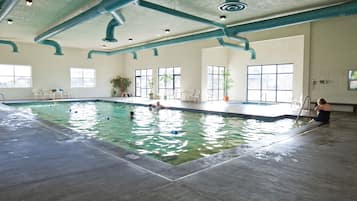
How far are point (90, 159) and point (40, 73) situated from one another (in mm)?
13309

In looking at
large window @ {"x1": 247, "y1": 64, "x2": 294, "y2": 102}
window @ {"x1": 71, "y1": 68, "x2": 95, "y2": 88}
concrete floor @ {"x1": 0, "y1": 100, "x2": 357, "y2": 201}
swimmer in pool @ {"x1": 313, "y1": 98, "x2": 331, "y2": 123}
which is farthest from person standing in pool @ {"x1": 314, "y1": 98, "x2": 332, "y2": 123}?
window @ {"x1": 71, "y1": 68, "x2": 95, "y2": 88}

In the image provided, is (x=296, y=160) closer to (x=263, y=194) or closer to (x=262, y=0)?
(x=263, y=194)

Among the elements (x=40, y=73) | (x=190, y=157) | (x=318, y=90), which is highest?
(x=40, y=73)

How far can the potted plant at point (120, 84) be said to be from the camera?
17109mm

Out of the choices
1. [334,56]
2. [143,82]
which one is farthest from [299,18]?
[143,82]

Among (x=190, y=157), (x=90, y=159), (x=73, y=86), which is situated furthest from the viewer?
(x=73, y=86)

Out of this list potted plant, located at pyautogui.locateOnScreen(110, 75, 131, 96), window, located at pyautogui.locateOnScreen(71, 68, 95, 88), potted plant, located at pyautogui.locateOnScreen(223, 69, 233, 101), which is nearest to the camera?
potted plant, located at pyautogui.locateOnScreen(223, 69, 233, 101)

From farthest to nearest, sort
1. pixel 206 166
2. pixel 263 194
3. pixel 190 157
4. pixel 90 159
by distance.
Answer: pixel 190 157, pixel 90 159, pixel 206 166, pixel 263 194

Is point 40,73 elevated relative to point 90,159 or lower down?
elevated

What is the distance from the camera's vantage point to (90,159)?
305cm

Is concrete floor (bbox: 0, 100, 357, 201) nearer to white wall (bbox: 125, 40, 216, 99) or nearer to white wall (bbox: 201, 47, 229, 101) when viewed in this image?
white wall (bbox: 201, 47, 229, 101)

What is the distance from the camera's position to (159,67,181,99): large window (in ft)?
47.5

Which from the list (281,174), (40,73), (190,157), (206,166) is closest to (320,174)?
(281,174)

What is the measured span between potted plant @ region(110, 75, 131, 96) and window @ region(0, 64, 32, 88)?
5.00m
